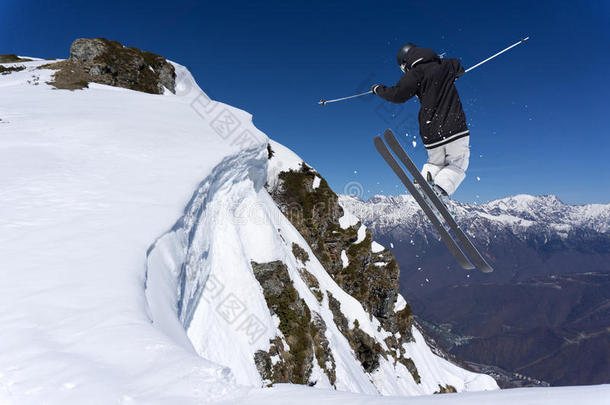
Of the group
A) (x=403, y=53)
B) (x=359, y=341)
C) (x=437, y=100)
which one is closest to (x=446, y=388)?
(x=359, y=341)

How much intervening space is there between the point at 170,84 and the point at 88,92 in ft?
41.6

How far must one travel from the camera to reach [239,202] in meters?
18.8

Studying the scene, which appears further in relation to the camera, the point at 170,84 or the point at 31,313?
the point at 170,84

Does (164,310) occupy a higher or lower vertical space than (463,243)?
higher

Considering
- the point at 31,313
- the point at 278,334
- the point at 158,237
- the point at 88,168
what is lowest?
the point at 278,334

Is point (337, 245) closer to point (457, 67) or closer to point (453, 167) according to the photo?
point (453, 167)

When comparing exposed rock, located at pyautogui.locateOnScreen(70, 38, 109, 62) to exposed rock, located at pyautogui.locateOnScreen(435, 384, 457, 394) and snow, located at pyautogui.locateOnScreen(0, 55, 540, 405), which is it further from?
exposed rock, located at pyautogui.locateOnScreen(435, 384, 457, 394)

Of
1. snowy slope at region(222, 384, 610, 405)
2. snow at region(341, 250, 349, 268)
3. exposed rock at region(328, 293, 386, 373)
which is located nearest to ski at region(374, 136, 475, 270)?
snowy slope at region(222, 384, 610, 405)

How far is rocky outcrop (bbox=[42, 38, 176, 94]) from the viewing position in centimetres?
2597

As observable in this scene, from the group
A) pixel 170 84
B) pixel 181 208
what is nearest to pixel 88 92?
pixel 170 84

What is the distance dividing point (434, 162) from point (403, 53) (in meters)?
2.86

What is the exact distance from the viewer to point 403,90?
6.97 metres

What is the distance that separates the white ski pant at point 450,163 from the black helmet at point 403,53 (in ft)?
7.58

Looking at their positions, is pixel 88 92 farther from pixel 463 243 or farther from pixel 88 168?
pixel 463 243
